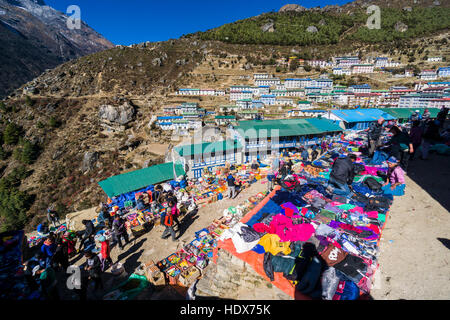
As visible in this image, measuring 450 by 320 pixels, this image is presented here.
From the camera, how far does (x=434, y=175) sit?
7.27 m

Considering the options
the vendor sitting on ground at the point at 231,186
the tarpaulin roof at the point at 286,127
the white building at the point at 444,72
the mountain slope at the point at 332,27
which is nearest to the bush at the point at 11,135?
the tarpaulin roof at the point at 286,127

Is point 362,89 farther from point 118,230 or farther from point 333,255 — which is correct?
point 118,230

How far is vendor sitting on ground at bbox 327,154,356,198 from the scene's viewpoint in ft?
19.5

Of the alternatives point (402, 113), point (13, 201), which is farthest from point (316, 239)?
point (13, 201)

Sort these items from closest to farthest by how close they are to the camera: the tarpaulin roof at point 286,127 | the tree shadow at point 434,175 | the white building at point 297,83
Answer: the tree shadow at point 434,175 → the tarpaulin roof at point 286,127 → the white building at point 297,83

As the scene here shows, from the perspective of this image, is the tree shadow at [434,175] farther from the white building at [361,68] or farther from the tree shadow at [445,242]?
the white building at [361,68]

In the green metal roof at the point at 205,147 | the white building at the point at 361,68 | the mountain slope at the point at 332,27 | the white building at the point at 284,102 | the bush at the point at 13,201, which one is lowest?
the bush at the point at 13,201

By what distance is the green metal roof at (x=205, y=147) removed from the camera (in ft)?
40.4

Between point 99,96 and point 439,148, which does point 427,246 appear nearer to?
point 439,148

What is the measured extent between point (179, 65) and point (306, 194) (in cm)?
6546

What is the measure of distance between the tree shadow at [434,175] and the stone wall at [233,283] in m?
5.57

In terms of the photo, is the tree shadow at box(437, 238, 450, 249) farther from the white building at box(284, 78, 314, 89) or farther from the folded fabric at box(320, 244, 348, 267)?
the white building at box(284, 78, 314, 89)

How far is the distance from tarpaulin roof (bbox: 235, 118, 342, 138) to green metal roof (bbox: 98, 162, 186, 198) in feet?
18.8

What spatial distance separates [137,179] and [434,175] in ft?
44.7
